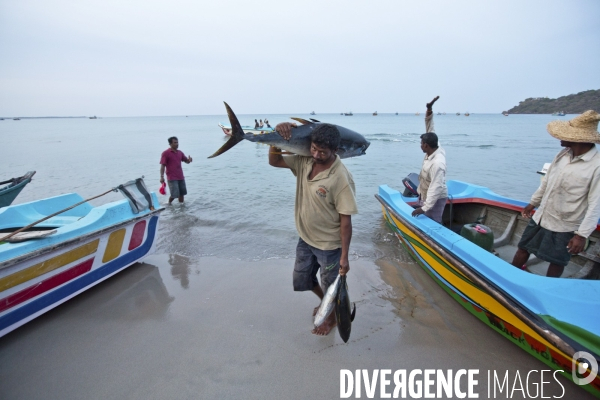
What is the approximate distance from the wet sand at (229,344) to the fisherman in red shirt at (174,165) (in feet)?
13.1

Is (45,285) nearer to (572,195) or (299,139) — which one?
(299,139)

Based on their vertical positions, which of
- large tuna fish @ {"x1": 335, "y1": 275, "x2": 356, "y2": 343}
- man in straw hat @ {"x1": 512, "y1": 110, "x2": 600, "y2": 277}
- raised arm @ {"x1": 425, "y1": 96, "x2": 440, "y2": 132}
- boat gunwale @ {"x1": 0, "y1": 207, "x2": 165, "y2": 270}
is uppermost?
raised arm @ {"x1": 425, "y1": 96, "x2": 440, "y2": 132}

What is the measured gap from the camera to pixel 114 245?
3938 millimetres

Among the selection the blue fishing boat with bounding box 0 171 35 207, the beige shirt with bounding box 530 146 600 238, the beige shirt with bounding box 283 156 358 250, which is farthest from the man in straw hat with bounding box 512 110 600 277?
the blue fishing boat with bounding box 0 171 35 207

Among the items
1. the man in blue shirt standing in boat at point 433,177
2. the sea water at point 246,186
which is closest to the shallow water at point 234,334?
the sea water at point 246,186

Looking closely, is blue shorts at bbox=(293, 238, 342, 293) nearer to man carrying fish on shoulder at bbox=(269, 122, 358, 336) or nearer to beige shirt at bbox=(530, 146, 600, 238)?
man carrying fish on shoulder at bbox=(269, 122, 358, 336)

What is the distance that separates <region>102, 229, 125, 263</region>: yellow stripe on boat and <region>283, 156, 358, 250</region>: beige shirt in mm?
2647

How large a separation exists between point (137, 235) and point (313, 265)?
2880 millimetres

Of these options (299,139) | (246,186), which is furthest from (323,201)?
(246,186)

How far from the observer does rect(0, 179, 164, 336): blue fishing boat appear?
2.88 meters

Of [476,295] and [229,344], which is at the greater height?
[476,295]

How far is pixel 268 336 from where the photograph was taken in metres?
3.07

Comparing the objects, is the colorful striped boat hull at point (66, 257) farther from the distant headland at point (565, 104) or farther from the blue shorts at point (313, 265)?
the distant headland at point (565, 104)

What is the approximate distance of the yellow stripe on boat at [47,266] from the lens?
2.78 m
